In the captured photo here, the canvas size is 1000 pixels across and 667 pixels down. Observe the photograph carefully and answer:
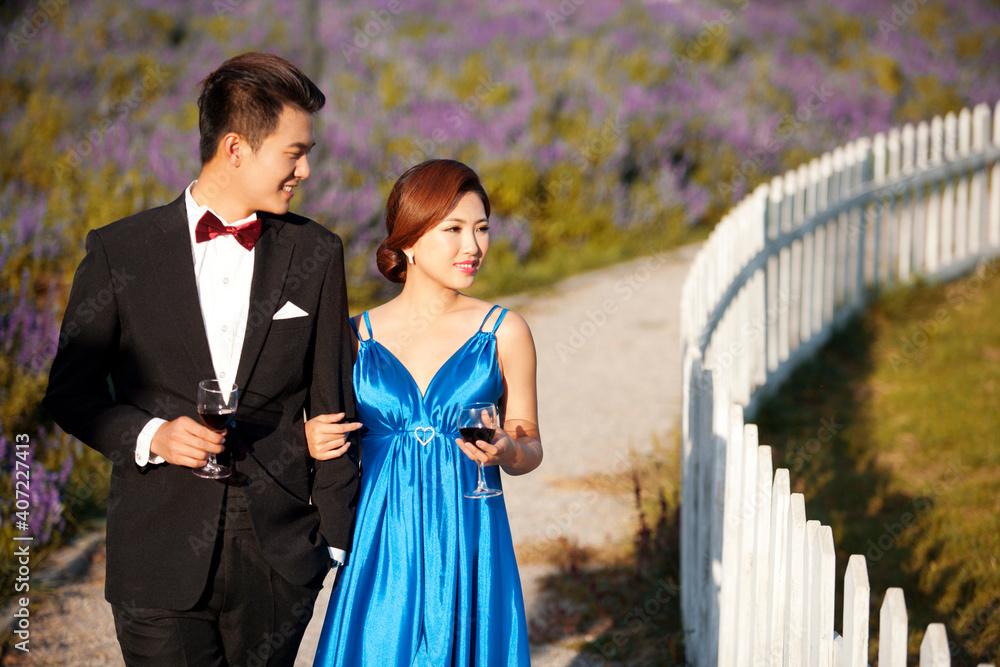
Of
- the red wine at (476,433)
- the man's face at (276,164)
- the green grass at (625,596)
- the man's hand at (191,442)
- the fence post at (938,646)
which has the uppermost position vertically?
the man's face at (276,164)

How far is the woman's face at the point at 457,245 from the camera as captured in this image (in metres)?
2.57

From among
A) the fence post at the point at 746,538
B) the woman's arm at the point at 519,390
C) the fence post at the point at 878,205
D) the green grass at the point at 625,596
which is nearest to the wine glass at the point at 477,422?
the woman's arm at the point at 519,390

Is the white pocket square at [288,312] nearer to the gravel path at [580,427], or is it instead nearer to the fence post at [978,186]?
the gravel path at [580,427]

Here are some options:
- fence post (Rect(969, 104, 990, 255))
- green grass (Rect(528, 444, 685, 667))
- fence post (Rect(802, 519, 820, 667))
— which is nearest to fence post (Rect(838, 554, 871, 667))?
fence post (Rect(802, 519, 820, 667))

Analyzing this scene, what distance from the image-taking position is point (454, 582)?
8.14 feet

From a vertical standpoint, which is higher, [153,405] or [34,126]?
[34,126]

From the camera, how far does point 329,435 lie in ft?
7.69

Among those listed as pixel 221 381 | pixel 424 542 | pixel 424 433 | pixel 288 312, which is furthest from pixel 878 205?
pixel 221 381

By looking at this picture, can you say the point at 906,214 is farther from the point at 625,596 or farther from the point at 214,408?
the point at 214,408

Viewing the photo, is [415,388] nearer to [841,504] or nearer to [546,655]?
[546,655]

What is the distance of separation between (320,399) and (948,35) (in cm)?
1996

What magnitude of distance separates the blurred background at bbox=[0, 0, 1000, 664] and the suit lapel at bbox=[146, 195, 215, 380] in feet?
7.85

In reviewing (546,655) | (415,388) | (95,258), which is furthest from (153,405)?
(546,655)

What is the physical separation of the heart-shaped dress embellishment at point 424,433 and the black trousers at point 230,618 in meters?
0.47
